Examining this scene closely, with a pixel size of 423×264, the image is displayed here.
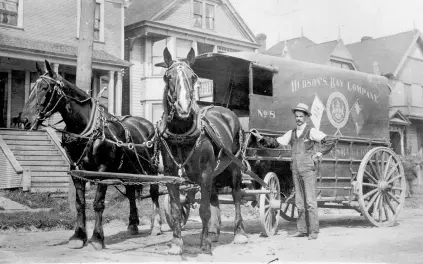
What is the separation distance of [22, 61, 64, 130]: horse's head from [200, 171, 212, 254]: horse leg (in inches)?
91.0

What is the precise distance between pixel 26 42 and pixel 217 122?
45.6ft

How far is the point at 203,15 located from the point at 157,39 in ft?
10.5

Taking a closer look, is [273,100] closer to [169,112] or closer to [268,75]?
[268,75]

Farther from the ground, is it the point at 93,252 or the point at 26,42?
the point at 26,42

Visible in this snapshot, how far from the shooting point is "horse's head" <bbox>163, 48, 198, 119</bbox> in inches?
215

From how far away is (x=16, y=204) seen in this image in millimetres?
11016

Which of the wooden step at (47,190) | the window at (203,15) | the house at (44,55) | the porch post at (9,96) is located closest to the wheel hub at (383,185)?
the wooden step at (47,190)

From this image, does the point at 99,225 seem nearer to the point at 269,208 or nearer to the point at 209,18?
the point at 269,208

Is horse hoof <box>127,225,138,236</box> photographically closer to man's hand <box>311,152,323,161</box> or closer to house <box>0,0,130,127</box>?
man's hand <box>311,152,323,161</box>

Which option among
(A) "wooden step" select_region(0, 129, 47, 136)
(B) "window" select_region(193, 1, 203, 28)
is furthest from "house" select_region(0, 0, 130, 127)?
(B) "window" select_region(193, 1, 203, 28)

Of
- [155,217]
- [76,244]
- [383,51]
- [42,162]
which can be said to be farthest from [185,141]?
[383,51]

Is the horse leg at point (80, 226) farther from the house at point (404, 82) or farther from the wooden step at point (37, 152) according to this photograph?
the house at point (404, 82)

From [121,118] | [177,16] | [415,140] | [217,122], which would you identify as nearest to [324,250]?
[217,122]

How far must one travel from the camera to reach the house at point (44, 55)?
49.6ft
